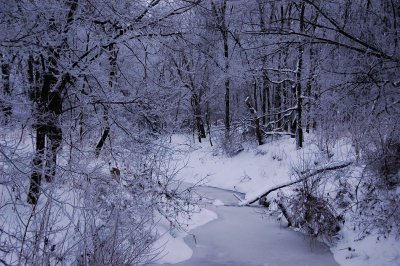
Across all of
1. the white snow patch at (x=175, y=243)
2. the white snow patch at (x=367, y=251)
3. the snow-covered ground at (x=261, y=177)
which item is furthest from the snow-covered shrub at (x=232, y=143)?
the white snow patch at (x=367, y=251)

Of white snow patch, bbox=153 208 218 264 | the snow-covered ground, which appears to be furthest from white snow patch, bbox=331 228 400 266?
white snow patch, bbox=153 208 218 264

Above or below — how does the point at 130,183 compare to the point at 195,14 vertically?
below

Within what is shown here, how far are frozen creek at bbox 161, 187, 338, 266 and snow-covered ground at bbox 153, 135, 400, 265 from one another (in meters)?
0.24

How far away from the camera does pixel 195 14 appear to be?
162 inches

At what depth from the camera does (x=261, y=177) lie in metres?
10.8

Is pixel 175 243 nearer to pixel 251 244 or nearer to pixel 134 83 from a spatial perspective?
pixel 251 244

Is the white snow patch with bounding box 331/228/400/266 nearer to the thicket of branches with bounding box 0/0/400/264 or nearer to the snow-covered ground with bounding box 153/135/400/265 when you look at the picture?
the snow-covered ground with bounding box 153/135/400/265

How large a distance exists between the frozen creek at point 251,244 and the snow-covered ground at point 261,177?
9.3 inches

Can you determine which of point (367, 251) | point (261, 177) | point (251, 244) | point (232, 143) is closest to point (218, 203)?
point (261, 177)

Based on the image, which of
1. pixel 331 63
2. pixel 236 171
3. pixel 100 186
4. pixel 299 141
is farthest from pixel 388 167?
pixel 236 171

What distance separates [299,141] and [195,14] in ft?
25.2

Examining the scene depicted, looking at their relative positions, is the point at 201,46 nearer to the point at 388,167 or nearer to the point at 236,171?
the point at 388,167

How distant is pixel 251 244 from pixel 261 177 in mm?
5247

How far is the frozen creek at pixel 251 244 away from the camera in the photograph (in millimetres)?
4973
